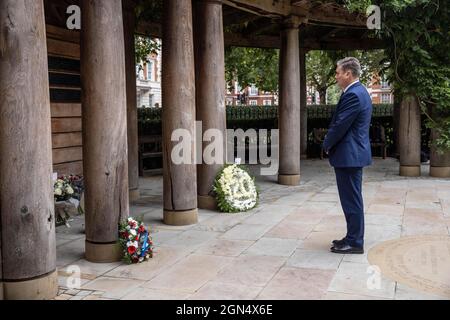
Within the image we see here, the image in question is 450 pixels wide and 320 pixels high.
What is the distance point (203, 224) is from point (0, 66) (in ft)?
12.5

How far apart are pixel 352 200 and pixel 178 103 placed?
2.67 metres

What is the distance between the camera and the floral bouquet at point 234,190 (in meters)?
7.86

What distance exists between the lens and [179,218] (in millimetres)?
6910

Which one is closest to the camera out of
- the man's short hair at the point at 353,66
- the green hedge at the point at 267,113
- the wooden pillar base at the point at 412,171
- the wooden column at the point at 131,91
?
the man's short hair at the point at 353,66

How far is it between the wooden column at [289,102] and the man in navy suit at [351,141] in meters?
5.19

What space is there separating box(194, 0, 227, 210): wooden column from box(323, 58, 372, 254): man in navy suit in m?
2.92

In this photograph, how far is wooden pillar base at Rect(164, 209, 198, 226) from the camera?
6.91 m

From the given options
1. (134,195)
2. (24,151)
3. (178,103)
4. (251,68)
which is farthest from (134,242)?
(251,68)

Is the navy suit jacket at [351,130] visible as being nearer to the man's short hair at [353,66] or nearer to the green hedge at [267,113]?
the man's short hair at [353,66]

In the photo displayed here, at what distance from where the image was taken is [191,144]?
6.85 metres

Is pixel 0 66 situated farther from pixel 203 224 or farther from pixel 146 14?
pixel 146 14

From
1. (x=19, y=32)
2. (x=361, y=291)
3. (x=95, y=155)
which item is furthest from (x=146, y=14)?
(x=361, y=291)

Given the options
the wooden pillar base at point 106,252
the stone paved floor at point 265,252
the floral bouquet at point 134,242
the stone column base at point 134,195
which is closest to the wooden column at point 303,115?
the stone paved floor at point 265,252

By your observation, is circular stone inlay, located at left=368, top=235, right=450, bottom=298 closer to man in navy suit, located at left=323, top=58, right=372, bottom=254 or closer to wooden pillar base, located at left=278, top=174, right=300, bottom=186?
man in navy suit, located at left=323, top=58, right=372, bottom=254
